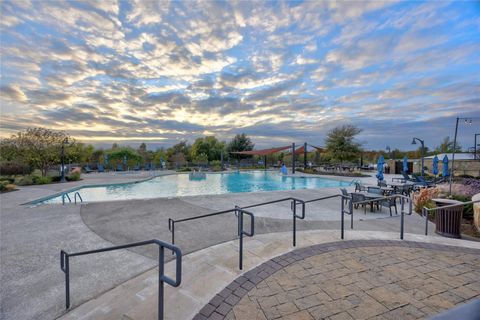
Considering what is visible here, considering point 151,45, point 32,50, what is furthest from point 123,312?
point 32,50

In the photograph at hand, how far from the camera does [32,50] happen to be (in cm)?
894

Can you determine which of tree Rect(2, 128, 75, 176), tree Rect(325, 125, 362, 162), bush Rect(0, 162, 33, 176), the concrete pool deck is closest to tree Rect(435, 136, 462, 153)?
tree Rect(325, 125, 362, 162)

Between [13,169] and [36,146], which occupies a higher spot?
[36,146]

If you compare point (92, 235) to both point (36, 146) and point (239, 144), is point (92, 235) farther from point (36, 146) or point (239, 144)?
point (239, 144)

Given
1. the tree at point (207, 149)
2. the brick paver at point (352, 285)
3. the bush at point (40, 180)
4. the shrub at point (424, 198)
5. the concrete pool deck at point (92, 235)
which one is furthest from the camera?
the tree at point (207, 149)

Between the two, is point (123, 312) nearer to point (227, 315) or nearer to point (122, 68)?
point (227, 315)

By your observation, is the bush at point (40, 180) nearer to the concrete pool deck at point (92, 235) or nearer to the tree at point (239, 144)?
the concrete pool deck at point (92, 235)

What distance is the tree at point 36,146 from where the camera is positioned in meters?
14.9

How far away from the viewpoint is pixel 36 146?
15273 mm

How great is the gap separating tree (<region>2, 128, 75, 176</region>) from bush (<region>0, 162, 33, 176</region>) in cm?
111

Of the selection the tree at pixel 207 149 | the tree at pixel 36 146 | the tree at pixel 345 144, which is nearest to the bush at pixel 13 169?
the tree at pixel 36 146

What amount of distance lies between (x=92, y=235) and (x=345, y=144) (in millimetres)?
22791

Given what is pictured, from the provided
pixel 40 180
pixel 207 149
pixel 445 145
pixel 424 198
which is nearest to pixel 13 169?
pixel 40 180

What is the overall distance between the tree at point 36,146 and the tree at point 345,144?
78.2 feet
